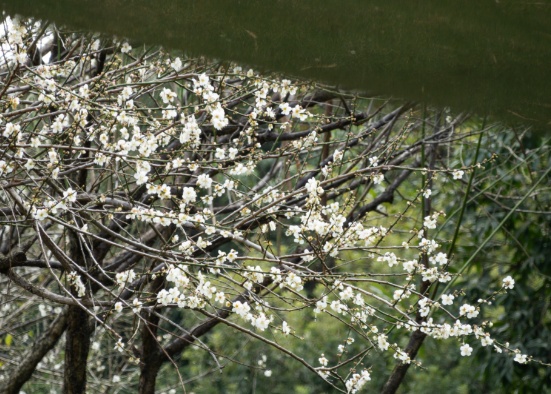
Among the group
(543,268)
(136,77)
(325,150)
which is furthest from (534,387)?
(136,77)

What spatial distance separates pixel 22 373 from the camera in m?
3.40

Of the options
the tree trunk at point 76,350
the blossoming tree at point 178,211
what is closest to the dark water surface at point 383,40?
the blossoming tree at point 178,211

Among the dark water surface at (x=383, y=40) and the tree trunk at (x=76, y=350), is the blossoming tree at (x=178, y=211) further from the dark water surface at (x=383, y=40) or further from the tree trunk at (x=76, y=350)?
the dark water surface at (x=383, y=40)

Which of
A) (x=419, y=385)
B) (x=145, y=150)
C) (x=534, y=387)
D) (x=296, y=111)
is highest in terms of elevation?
(x=296, y=111)

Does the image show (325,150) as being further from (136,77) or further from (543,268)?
(543,268)

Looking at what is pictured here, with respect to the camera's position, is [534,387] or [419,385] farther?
[419,385]

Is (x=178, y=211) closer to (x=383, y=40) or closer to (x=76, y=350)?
(x=76, y=350)

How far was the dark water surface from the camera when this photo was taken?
793 millimetres

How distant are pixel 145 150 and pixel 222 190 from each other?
360 mm

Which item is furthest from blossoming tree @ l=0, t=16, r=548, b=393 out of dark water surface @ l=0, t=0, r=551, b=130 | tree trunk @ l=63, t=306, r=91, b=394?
dark water surface @ l=0, t=0, r=551, b=130

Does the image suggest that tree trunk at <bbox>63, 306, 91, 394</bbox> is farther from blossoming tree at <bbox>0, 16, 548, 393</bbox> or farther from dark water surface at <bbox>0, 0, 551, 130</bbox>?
dark water surface at <bbox>0, 0, 551, 130</bbox>

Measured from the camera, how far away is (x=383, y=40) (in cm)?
81

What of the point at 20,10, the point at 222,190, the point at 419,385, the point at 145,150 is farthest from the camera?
the point at 419,385

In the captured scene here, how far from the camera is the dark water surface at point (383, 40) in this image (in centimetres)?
79
